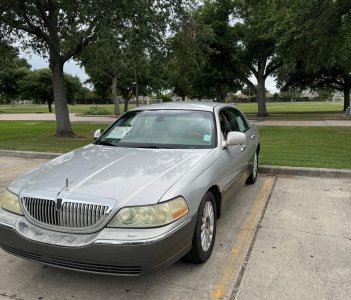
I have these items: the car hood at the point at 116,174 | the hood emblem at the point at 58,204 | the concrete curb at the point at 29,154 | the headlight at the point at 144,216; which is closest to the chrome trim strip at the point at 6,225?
the car hood at the point at 116,174

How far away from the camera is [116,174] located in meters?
3.75

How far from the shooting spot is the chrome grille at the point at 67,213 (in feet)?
10.6

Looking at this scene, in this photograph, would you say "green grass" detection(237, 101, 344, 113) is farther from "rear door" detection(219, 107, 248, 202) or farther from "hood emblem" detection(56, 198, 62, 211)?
"hood emblem" detection(56, 198, 62, 211)

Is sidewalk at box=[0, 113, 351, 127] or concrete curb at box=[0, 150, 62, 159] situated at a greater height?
concrete curb at box=[0, 150, 62, 159]

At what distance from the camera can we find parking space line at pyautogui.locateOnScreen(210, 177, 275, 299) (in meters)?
3.56

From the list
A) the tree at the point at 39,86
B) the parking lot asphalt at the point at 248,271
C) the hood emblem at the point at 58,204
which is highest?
the tree at the point at 39,86

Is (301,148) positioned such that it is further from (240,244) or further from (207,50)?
(240,244)

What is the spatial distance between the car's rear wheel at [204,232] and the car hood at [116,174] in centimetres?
40

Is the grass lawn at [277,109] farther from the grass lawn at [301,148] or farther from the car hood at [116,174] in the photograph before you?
the car hood at [116,174]

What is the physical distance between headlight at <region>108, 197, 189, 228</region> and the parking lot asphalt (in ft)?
2.16

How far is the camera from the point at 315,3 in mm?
13594

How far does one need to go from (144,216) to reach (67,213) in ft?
2.05

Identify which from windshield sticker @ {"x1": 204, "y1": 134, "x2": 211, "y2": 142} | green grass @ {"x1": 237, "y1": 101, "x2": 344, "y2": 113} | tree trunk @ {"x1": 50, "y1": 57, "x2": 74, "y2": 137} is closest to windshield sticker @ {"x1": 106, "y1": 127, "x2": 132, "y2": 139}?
windshield sticker @ {"x1": 204, "y1": 134, "x2": 211, "y2": 142}

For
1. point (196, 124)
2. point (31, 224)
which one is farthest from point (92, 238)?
point (196, 124)
